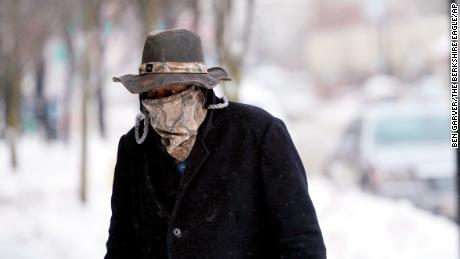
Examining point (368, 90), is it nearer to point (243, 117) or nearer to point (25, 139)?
point (25, 139)

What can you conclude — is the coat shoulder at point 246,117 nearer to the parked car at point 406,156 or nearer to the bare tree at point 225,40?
the bare tree at point 225,40

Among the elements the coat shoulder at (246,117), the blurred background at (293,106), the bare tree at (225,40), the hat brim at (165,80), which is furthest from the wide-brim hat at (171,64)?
the bare tree at (225,40)

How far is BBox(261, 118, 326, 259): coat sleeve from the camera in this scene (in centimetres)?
271

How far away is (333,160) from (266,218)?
51.1 feet

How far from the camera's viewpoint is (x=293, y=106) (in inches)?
995

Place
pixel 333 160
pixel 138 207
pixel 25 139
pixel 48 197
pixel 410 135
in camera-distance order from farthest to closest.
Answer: pixel 25 139 < pixel 333 160 < pixel 48 197 < pixel 410 135 < pixel 138 207

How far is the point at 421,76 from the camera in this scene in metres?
21.8

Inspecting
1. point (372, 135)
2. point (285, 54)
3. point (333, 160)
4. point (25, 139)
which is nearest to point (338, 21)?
point (285, 54)

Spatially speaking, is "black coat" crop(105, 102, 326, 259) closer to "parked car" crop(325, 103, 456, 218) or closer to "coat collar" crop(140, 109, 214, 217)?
"coat collar" crop(140, 109, 214, 217)

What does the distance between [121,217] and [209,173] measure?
395mm

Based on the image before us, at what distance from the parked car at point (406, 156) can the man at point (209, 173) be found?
9859mm

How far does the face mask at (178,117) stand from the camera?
275 cm

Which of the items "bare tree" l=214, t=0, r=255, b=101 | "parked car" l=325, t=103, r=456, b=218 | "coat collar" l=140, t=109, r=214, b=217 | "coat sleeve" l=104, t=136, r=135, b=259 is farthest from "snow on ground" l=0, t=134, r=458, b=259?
"coat collar" l=140, t=109, r=214, b=217

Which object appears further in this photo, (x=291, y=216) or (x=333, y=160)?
(x=333, y=160)
